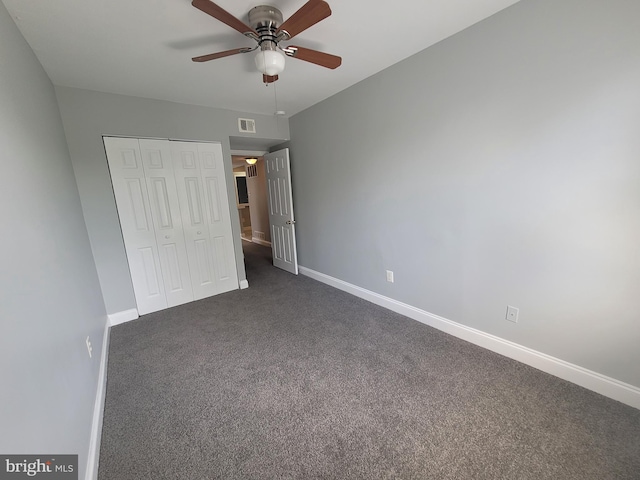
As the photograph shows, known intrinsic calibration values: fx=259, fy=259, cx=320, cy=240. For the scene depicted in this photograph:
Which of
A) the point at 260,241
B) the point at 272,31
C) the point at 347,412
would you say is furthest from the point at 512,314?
the point at 260,241

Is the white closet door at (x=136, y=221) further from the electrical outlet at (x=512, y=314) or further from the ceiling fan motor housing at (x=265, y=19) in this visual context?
the electrical outlet at (x=512, y=314)

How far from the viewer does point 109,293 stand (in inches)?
111

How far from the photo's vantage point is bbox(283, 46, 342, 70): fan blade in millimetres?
1649

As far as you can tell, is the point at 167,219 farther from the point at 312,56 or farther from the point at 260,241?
the point at 260,241

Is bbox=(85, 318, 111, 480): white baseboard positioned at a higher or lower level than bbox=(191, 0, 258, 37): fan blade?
lower

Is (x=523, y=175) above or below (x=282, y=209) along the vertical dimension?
above

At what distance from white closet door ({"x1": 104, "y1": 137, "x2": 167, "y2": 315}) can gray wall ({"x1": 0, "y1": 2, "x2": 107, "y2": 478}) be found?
703 mm

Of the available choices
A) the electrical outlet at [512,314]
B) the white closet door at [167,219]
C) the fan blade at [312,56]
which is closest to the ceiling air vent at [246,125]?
the white closet door at [167,219]

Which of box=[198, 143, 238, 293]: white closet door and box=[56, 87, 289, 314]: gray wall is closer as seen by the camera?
box=[56, 87, 289, 314]: gray wall

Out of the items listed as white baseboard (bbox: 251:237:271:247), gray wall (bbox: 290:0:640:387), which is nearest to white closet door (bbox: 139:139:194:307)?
gray wall (bbox: 290:0:640:387)

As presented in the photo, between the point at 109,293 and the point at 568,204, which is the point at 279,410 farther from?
the point at 109,293

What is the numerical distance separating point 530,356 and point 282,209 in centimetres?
336

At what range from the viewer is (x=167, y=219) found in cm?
310

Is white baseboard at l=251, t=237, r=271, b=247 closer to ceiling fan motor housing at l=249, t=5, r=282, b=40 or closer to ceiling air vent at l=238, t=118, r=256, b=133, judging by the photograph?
ceiling air vent at l=238, t=118, r=256, b=133
